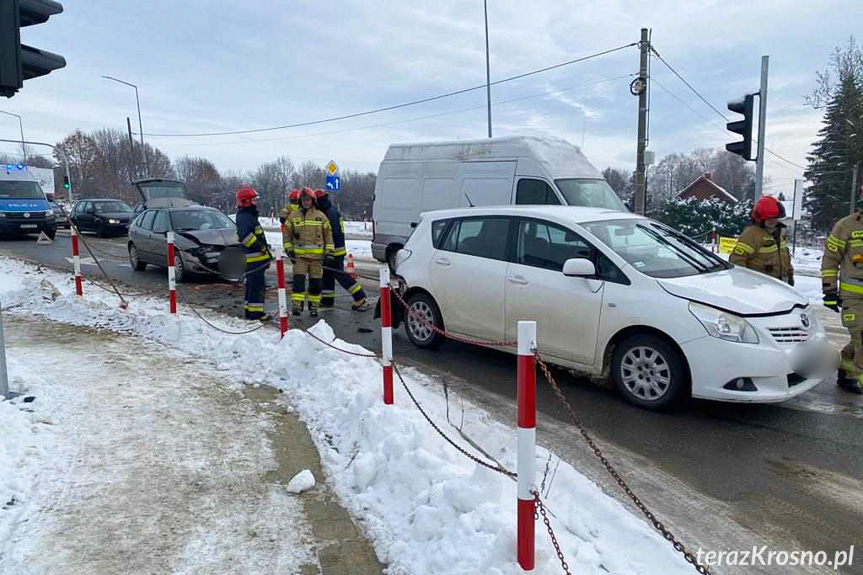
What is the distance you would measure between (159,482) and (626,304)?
383 cm

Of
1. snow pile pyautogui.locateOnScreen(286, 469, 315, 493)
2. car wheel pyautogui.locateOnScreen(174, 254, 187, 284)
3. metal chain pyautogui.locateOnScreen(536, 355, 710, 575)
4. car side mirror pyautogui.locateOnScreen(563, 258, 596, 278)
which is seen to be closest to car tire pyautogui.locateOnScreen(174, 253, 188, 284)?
car wheel pyautogui.locateOnScreen(174, 254, 187, 284)

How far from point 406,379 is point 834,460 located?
11.7ft

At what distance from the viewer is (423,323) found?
23.0ft

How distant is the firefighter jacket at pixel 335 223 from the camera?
381 inches

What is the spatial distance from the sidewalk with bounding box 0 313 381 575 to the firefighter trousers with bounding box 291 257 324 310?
3202 mm

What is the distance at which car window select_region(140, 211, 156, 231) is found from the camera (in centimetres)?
1331

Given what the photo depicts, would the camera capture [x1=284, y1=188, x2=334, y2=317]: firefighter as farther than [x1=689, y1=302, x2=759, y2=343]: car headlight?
Yes

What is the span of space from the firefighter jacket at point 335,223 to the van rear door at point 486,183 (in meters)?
2.81

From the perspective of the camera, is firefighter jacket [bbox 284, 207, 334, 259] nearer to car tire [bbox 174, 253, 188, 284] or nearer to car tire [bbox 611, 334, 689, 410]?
car tire [bbox 174, 253, 188, 284]

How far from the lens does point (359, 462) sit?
3740mm

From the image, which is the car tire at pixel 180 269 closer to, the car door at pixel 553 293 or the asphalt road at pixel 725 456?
the asphalt road at pixel 725 456

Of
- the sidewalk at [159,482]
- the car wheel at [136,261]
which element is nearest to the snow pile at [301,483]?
the sidewalk at [159,482]

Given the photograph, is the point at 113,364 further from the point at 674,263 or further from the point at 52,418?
the point at 674,263

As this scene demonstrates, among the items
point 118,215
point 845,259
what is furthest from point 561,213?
point 118,215
